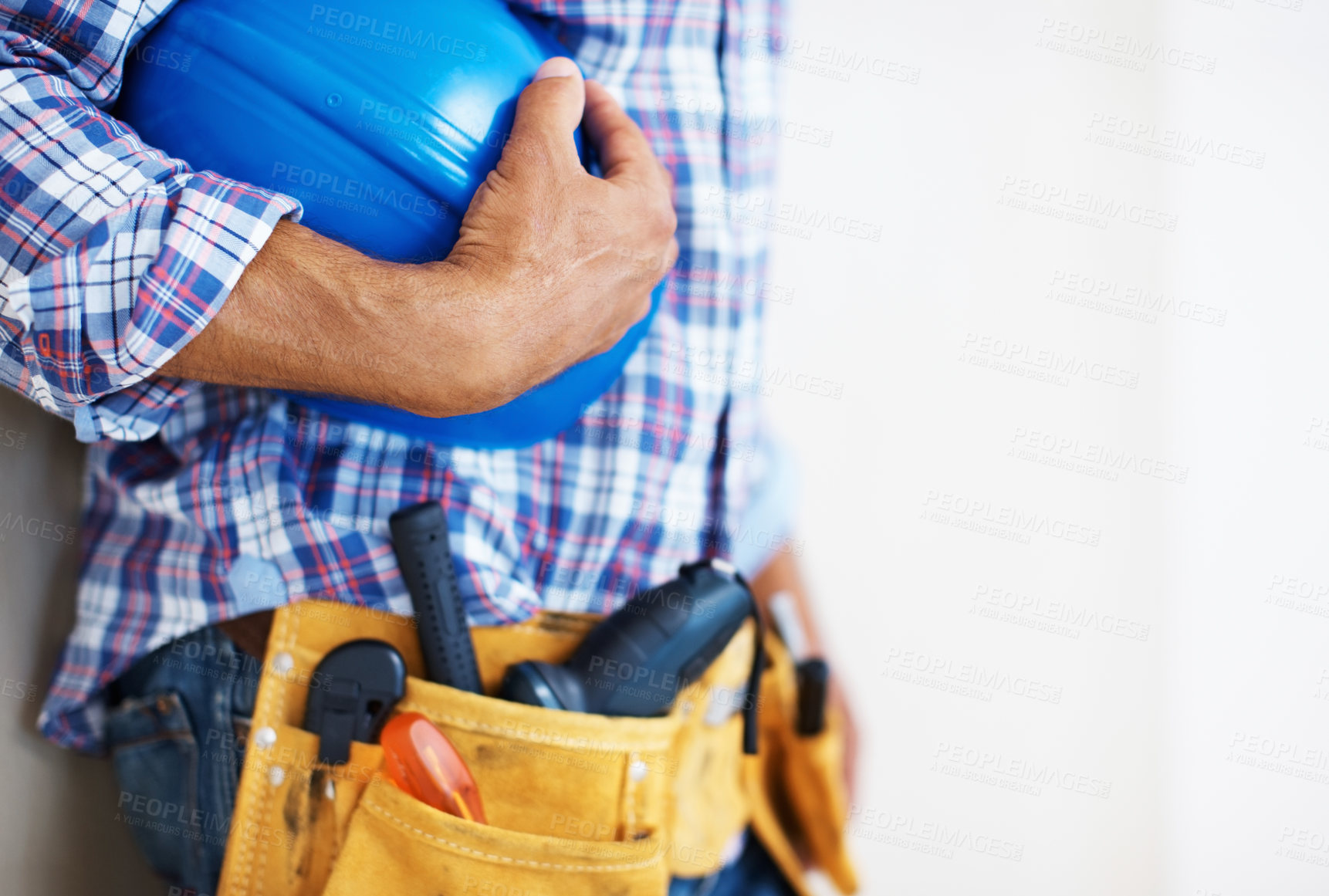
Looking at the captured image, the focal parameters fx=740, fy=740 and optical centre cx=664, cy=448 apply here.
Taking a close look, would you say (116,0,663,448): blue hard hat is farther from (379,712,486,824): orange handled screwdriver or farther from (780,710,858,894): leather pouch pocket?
(780,710,858,894): leather pouch pocket

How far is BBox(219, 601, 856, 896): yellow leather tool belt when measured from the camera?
0.63 m

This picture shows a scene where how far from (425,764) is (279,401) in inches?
14.2

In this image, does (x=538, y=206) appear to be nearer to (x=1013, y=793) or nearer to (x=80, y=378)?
(x=80, y=378)

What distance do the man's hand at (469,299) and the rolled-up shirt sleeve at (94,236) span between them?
2cm

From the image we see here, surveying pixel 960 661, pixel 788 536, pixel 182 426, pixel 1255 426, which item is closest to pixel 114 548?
pixel 182 426

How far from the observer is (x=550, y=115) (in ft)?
1.91

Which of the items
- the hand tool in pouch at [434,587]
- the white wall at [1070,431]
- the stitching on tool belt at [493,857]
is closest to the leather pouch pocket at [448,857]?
the stitching on tool belt at [493,857]

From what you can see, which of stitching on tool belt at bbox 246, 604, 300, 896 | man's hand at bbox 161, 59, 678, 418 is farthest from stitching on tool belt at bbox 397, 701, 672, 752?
man's hand at bbox 161, 59, 678, 418

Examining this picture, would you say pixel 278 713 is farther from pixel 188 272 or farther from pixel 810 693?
pixel 810 693

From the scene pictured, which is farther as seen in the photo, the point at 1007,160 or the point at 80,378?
the point at 1007,160

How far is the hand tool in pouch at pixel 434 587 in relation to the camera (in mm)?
656

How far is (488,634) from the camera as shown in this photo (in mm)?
712

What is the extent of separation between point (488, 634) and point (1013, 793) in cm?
109

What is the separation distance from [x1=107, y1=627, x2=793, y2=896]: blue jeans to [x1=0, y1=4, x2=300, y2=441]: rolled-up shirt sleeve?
309 mm
